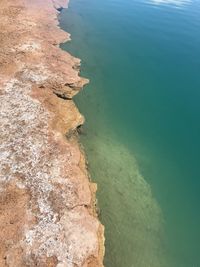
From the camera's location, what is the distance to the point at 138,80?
28406mm

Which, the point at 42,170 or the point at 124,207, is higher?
the point at 42,170

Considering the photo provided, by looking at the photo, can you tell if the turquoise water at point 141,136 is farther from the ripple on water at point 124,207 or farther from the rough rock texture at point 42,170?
the rough rock texture at point 42,170

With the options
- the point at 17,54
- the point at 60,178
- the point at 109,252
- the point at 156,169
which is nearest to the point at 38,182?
the point at 60,178

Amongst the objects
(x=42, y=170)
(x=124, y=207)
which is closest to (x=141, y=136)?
(x=124, y=207)

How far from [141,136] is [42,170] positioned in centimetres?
852

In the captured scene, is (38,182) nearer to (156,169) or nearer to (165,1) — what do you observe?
(156,169)

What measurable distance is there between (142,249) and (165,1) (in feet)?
154

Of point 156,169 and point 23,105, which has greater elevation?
point 23,105

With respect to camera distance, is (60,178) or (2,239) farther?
(60,178)

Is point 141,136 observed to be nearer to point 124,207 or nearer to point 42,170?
point 124,207

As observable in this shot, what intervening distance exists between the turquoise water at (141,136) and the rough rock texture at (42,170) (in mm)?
1949

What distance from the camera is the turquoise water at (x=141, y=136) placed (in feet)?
53.8

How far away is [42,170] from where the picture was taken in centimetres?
1612

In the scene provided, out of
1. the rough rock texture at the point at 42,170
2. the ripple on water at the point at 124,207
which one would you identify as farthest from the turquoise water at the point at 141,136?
the rough rock texture at the point at 42,170
